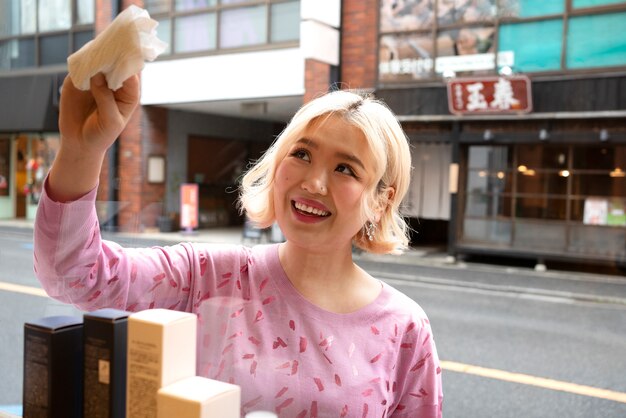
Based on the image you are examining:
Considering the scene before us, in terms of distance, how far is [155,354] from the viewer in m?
0.70

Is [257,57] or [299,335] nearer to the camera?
[299,335]

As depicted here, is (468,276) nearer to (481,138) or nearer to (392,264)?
(392,264)

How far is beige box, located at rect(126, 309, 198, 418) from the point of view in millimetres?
703

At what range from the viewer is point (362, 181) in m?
0.94

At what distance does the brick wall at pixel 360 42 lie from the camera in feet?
20.4

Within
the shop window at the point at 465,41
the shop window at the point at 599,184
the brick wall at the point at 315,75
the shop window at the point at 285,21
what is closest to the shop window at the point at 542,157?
the shop window at the point at 599,184

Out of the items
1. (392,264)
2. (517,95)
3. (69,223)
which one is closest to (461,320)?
(392,264)

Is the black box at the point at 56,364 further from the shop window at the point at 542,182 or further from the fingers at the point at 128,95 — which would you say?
the shop window at the point at 542,182

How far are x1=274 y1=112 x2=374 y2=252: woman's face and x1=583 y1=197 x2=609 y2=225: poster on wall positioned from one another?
693 centimetres

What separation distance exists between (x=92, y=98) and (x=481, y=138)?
23.3 feet

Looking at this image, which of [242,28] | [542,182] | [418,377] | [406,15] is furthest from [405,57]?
[418,377]

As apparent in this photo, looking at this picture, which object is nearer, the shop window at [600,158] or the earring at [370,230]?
the earring at [370,230]

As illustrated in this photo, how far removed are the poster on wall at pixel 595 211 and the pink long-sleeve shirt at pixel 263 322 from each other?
6767 millimetres

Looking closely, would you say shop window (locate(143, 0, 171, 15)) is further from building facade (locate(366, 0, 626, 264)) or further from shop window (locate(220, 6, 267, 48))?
building facade (locate(366, 0, 626, 264))
